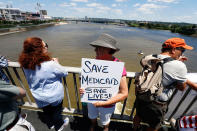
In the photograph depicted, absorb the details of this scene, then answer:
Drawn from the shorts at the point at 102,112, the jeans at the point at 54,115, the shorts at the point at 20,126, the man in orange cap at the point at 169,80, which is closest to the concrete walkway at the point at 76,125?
the jeans at the point at 54,115

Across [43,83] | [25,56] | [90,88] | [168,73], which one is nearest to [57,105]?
[43,83]

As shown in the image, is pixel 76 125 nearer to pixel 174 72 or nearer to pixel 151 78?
pixel 151 78

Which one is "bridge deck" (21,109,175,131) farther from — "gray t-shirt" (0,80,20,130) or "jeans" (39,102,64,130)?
"gray t-shirt" (0,80,20,130)

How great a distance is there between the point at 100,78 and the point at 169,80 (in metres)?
0.97

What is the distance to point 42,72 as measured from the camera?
1.56m

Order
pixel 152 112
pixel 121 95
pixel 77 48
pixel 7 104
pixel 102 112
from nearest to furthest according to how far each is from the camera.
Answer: pixel 7 104
pixel 121 95
pixel 152 112
pixel 102 112
pixel 77 48

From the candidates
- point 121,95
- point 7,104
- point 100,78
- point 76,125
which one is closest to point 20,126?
point 7,104

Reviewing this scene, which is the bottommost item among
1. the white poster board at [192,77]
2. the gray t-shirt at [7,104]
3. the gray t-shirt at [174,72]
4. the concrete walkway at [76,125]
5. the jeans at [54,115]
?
the concrete walkway at [76,125]

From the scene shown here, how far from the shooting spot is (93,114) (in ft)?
6.51

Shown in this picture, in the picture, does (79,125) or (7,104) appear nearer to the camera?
(7,104)

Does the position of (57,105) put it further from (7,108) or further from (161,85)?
(161,85)

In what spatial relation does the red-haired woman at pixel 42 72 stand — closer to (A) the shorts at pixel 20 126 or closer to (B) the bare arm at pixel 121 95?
(A) the shorts at pixel 20 126

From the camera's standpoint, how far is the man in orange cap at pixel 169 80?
4.60 ft

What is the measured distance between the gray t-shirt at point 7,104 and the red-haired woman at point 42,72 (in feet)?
1.35
